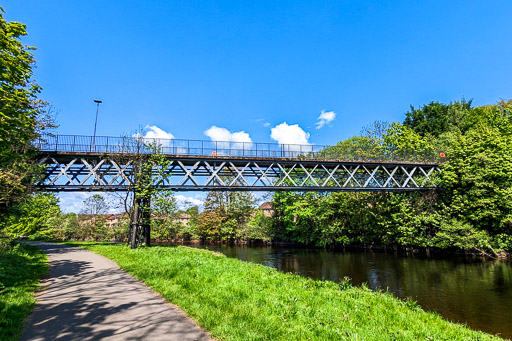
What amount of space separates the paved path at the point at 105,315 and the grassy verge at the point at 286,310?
510mm

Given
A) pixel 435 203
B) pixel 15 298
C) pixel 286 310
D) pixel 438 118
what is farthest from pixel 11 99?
pixel 438 118

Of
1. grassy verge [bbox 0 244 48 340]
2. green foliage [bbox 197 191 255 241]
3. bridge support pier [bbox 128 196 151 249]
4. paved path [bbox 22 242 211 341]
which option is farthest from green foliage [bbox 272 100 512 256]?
grassy verge [bbox 0 244 48 340]

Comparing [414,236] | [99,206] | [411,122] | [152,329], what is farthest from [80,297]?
[411,122]

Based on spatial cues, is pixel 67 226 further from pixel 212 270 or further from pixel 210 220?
pixel 212 270

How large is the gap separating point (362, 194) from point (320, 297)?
1355 inches

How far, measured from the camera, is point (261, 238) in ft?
170

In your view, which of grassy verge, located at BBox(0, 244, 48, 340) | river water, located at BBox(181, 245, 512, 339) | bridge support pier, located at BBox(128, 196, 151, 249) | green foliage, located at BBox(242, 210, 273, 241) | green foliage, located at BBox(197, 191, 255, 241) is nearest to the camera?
grassy verge, located at BBox(0, 244, 48, 340)

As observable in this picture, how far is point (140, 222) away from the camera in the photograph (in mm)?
23375

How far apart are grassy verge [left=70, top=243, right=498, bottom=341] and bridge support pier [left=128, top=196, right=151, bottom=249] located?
483 inches

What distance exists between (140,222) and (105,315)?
58.9 feet

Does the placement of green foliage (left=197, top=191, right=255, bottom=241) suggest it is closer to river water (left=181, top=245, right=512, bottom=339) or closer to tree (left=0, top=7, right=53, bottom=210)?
river water (left=181, top=245, right=512, bottom=339)

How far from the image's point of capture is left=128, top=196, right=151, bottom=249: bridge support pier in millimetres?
22703

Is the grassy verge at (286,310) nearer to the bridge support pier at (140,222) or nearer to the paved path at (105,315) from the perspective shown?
the paved path at (105,315)

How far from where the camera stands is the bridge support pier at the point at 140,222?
74.5ft
